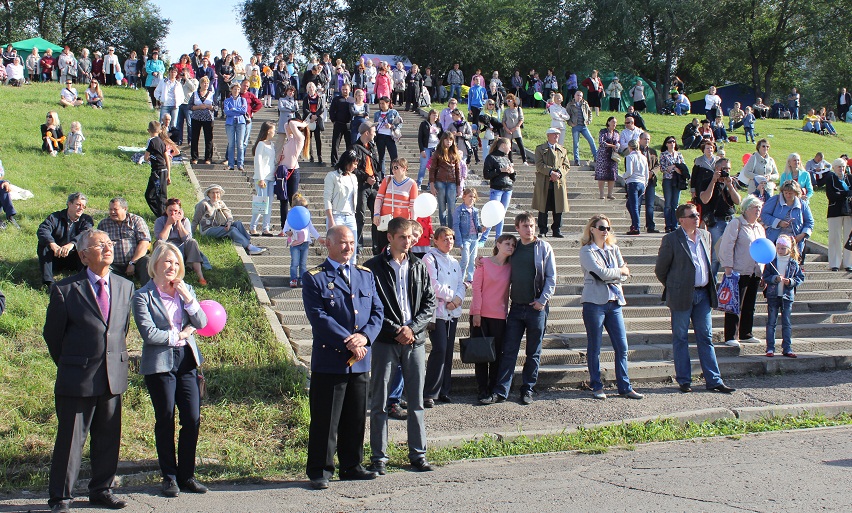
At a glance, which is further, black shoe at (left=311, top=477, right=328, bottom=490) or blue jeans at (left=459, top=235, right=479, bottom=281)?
blue jeans at (left=459, top=235, right=479, bottom=281)

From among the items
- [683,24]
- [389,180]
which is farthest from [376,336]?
[683,24]

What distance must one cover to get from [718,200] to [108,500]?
33.9 feet

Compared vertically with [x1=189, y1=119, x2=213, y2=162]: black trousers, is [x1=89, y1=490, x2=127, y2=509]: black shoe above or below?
below

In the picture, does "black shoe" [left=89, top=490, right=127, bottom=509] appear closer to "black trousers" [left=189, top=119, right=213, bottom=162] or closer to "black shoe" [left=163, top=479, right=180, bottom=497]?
"black shoe" [left=163, top=479, right=180, bottom=497]

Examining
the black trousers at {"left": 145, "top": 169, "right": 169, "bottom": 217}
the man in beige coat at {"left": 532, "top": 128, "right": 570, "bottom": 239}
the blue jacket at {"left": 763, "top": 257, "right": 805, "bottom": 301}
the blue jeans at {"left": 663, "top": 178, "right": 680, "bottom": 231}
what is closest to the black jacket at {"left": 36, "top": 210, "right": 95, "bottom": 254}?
the black trousers at {"left": 145, "top": 169, "right": 169, "bottom": 217}

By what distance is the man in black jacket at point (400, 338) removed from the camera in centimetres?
673

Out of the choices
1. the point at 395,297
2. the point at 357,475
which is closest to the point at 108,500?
the point at 357,475

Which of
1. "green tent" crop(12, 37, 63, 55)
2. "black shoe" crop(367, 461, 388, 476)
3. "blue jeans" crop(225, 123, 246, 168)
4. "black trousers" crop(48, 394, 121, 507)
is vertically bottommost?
"black shoe" crop(367, 461, 388, 476)

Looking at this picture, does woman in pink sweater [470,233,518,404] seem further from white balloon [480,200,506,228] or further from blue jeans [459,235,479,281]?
blue jeans [459,235,479,281]

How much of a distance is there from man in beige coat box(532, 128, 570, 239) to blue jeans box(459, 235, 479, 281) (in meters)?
3.15

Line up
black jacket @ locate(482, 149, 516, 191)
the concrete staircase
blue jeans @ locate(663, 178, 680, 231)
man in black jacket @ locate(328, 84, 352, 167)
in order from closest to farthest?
1. the concrete staircase
2. black jacket @ locate(482, 149, 516, 191)
3. blue jeans @ locate(663, 178, 680, 231)
4. man in black jacket @ locate(328, 84, 352, 167)

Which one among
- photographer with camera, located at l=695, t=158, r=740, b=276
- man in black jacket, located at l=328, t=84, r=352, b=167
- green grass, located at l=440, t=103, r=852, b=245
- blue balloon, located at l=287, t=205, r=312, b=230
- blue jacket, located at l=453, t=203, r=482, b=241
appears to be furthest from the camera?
green grass, located at l=440, t=103, r=852, b=245

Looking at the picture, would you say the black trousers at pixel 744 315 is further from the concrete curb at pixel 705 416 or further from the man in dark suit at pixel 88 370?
the man in dark suit at pixel 88 370

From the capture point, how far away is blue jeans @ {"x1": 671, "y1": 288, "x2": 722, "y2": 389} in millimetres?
9328
